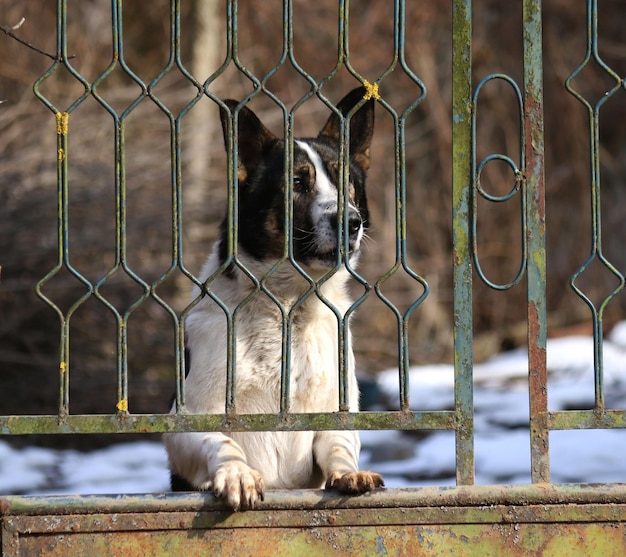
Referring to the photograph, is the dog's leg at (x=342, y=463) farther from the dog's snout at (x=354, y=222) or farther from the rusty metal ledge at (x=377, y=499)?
the dog's snout at (x=354, y=222)

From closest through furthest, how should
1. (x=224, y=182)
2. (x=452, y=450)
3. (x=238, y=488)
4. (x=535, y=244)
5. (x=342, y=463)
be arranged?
(x=238, y=488) → (x=535, y=244) → (x=342, y=463) → (x=452, y=450) → (x=224, y=182)

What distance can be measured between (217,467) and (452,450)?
352 cm

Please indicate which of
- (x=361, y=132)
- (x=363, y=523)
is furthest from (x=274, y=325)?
(x=363, y=523)

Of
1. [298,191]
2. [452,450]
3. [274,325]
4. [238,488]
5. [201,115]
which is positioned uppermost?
[201,115]

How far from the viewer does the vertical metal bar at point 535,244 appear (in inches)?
123

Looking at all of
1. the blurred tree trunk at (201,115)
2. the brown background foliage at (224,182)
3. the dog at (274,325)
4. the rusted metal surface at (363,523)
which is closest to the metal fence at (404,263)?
the rusted metal surface at (363,523)

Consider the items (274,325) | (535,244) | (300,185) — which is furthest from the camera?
(300,185)

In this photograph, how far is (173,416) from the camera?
3.09m

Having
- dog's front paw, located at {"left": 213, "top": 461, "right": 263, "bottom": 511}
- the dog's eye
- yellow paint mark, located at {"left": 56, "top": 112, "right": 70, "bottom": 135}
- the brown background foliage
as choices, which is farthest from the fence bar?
the brown background foliage

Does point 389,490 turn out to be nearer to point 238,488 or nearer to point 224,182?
point 238,488

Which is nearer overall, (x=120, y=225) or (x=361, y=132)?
(x=120, y=225)

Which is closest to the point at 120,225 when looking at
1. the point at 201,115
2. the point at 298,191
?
the point at 298,191

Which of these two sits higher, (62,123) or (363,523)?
(62,123)

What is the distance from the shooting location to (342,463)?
138 inches
